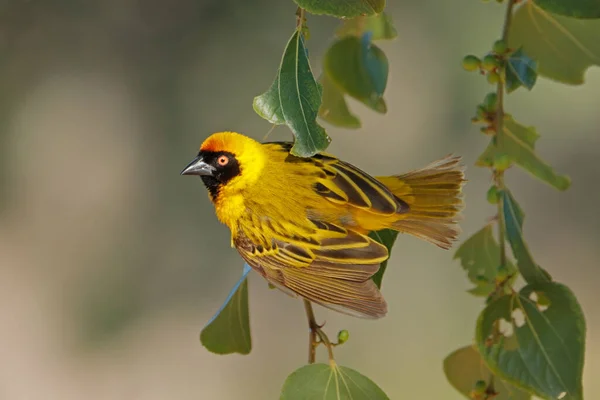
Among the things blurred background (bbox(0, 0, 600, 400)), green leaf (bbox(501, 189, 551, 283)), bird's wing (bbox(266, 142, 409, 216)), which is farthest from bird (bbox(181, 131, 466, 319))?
blurred background (bbox(0, 0, 600, 400))

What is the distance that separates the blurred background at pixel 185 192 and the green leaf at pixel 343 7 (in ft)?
6.48

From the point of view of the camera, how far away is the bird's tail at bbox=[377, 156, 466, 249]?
120cm

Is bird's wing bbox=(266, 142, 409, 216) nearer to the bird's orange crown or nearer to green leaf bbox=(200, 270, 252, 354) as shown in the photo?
the bird's orange crown

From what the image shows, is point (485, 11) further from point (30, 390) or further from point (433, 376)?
point (30, 390)

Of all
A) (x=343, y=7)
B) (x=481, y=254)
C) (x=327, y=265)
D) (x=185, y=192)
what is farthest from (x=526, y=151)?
(x=185, y=192)

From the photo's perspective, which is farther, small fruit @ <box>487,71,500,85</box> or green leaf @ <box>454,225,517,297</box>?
green leaf @ <box>454,225,517,297</box>

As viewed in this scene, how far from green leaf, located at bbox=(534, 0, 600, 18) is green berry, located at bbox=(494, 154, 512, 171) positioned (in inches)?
9.0

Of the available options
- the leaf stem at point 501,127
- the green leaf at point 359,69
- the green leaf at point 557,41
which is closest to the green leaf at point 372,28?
the green leaf at point 359,69

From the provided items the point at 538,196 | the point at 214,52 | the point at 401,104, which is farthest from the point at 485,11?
the point at 214,52

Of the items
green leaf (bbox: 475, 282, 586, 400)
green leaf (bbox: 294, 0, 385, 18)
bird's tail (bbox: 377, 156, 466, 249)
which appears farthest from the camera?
bird's tail (bbox: 377, 156, 466, 249)

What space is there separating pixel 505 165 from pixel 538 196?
2.22 metres

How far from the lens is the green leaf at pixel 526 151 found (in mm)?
1201

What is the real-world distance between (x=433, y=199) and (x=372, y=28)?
0.34 meters

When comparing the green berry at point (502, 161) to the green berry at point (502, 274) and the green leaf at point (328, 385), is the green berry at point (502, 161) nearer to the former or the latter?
the green berry at point (502, 274)
